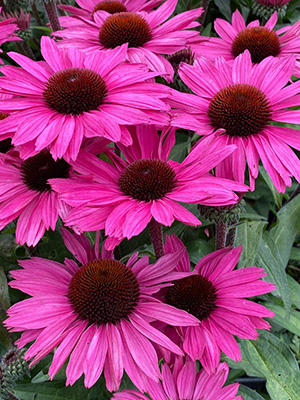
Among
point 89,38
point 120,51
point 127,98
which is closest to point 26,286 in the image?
point 127,98

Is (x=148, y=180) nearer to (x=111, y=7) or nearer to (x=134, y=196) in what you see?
(x=134, y=196)

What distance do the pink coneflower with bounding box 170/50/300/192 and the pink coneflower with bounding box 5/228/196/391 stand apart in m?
0.19

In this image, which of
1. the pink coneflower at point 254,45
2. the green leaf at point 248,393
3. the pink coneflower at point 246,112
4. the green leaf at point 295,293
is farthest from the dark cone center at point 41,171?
the green leaf at point 295,293

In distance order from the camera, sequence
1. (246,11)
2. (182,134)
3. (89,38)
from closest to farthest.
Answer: (89,38) → (182,134) → (246,11)

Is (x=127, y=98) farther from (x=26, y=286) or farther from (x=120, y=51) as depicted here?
(x=26, y=286)

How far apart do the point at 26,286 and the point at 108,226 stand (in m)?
0.21

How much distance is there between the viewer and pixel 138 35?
103 centimetres

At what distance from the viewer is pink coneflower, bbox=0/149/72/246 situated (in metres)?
0.74

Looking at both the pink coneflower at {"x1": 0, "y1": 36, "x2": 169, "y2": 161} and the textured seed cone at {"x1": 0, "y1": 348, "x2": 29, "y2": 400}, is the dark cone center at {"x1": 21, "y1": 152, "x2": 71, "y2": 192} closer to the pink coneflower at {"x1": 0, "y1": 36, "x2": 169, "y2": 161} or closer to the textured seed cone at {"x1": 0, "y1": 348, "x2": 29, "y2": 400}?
the pink coneflower at {"x1": 0, "y1": 36, "x2": 169, "y2": 161}

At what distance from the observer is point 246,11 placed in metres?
1.82

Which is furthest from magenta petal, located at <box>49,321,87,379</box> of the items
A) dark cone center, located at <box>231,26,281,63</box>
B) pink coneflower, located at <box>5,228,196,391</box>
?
dark cone center, located at <box>231,26,281,63</box>

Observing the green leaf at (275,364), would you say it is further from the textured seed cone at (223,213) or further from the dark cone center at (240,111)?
the dark cone center at (240,111)

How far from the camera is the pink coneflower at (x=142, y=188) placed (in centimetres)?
63

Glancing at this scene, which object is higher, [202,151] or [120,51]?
[120,51]
